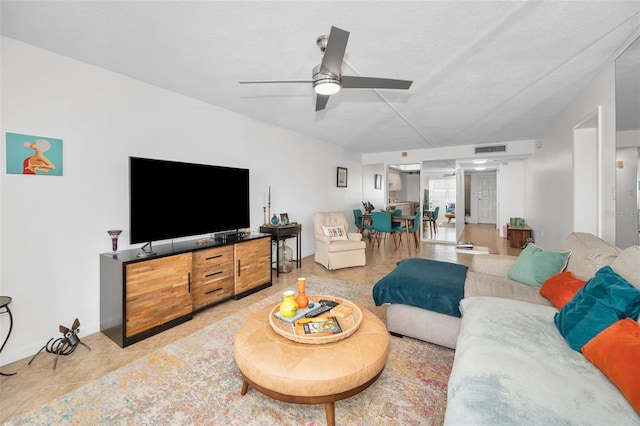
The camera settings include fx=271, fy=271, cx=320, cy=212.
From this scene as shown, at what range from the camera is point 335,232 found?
5098 millimetres

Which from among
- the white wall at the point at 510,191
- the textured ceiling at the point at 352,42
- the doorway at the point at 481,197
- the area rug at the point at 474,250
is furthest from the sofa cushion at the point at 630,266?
the doorway at the point at 481,197

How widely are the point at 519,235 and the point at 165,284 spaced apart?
24.0ft

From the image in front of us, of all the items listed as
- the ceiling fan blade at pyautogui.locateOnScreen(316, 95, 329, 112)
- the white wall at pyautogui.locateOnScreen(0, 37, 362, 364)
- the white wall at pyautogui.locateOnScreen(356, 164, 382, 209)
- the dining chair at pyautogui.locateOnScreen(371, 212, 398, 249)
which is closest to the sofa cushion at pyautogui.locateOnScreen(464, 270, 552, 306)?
the ceiling fan blade at pyautogui.locateOnScreen(316, 95, 329, 112)

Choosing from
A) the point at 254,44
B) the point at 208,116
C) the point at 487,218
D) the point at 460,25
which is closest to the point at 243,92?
the point at 208,116

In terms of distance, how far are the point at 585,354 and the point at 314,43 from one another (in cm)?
262

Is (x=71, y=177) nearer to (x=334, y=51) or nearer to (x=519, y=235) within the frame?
(x=334, y=51)

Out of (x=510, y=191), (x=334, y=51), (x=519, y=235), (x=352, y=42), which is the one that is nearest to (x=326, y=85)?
(x=334, y=51)

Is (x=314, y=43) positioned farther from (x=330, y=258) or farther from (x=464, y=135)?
(x=464, y=135)

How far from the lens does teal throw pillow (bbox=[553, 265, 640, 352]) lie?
1362 millimetres

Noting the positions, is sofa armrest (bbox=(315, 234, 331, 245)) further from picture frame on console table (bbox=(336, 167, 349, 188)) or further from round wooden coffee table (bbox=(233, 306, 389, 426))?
round wooden coffee table (bbox=(233, 306, 389, 426))

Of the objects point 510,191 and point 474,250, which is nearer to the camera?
point 474,250

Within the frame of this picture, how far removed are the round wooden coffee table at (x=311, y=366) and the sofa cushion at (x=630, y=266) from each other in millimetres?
1385

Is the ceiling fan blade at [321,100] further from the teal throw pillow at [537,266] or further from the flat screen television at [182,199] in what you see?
the teal throw pillow at [537,266]

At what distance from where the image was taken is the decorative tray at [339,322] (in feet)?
5.25
